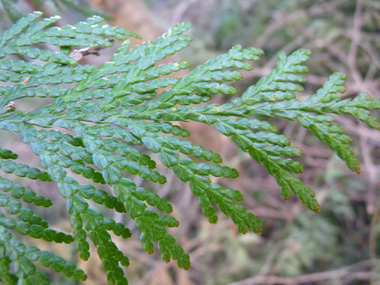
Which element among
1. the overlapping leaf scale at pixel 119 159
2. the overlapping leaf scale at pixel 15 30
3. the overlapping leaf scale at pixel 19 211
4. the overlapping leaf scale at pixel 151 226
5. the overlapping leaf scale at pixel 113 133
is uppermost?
the overlapping leaf scale at pixel 15 30

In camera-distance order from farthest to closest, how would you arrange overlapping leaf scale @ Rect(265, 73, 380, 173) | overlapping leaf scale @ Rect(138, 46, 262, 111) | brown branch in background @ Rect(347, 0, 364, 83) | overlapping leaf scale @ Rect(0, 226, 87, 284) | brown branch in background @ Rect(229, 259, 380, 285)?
brown branch in background @ Rect(347, 0, 364, 83) < brown branch in background @ Rect(229, 259, 380, 285) < overlapping leaf scale @ Rect(138, 46, 262, 111) < overlapping leaf scale @ Rect(265, 73, 380, 173) < overlapping leaf scale @ Rect(0, 226, 87, 284)

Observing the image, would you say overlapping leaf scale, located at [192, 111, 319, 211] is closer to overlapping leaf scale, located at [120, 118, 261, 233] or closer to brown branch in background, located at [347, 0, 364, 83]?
overlapping leaf scale, located at [120, 118, 261, 233]

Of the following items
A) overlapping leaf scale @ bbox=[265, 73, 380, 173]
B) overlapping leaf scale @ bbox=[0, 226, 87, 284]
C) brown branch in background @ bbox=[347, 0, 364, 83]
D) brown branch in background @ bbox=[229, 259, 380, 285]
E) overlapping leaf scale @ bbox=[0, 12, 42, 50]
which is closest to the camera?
overlapping leaf scale @ bbox=[0, 226, 87, 284]

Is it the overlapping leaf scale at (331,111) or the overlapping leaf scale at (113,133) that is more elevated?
the overlapping leaf scale at (113,133)

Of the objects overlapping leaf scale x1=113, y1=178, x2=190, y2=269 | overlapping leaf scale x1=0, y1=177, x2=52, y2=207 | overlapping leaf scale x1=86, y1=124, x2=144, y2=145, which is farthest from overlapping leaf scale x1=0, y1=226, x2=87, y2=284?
overlapping leaf scale x1=86, y1=124, x2=144, y2=145

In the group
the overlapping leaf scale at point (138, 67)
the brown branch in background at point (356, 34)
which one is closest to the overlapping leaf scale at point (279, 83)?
the overlapping leaf scale at point (138, 67)

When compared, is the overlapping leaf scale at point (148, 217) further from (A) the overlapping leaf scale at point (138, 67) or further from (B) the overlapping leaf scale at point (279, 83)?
(B) the overlapping leaf scale at point (279, 83)

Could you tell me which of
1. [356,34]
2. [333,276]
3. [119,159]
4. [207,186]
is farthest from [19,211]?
[356,34]

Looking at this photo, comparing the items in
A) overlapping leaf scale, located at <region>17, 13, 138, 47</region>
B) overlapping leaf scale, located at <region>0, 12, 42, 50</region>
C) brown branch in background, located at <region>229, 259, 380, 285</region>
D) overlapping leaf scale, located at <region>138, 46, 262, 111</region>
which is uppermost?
overlapping leaf scale, located at <region>0, 12, 42, 50</region>
